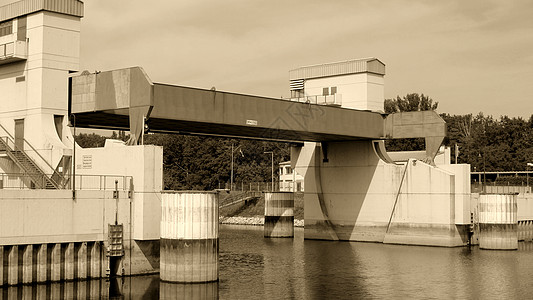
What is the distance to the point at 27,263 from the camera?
162 feet

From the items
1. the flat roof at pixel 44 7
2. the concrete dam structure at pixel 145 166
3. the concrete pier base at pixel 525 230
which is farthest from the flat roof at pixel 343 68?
the flat roof at pixel 44 7

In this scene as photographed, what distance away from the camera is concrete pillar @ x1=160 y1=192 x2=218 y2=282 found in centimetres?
4994

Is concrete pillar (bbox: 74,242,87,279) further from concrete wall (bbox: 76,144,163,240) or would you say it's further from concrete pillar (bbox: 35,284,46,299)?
concrete wall (bbox: 76,144,163,240)

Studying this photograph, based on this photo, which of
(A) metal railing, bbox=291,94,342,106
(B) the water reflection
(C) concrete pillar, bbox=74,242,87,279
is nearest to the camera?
(B) the water reflection

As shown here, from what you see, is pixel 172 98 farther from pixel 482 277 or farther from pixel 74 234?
pixel 482 277

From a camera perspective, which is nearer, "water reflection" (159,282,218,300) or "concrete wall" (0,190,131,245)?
"water reflection" (159,282,218,300)

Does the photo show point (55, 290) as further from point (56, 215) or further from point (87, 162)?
point (87, 162)

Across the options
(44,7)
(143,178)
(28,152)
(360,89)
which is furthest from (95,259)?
(360,89)

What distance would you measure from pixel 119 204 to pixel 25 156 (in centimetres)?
1137

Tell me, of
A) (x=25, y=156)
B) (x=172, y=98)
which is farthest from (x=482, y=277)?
(x=25, y=156)

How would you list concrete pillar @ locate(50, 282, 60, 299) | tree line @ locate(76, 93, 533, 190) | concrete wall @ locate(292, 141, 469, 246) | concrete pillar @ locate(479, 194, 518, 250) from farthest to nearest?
tree line @ locate(76, 93, 533, 190) < concrete wall @ locate(292, 141, 469, 246) < concrete pillar @ locate(479, 194, 518, 250) < concrete pillar @ locate(50, 282, 60, 299)

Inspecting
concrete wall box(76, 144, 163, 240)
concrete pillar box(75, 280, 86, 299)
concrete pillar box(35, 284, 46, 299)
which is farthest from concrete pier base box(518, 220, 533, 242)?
concrete pillar box(35, 284, 46, 299)

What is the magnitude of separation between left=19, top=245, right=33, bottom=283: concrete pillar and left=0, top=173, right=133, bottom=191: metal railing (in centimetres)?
582

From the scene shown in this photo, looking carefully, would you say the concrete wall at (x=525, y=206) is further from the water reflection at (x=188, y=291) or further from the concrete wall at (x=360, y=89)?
the water reflection at (x=188, y=291)
